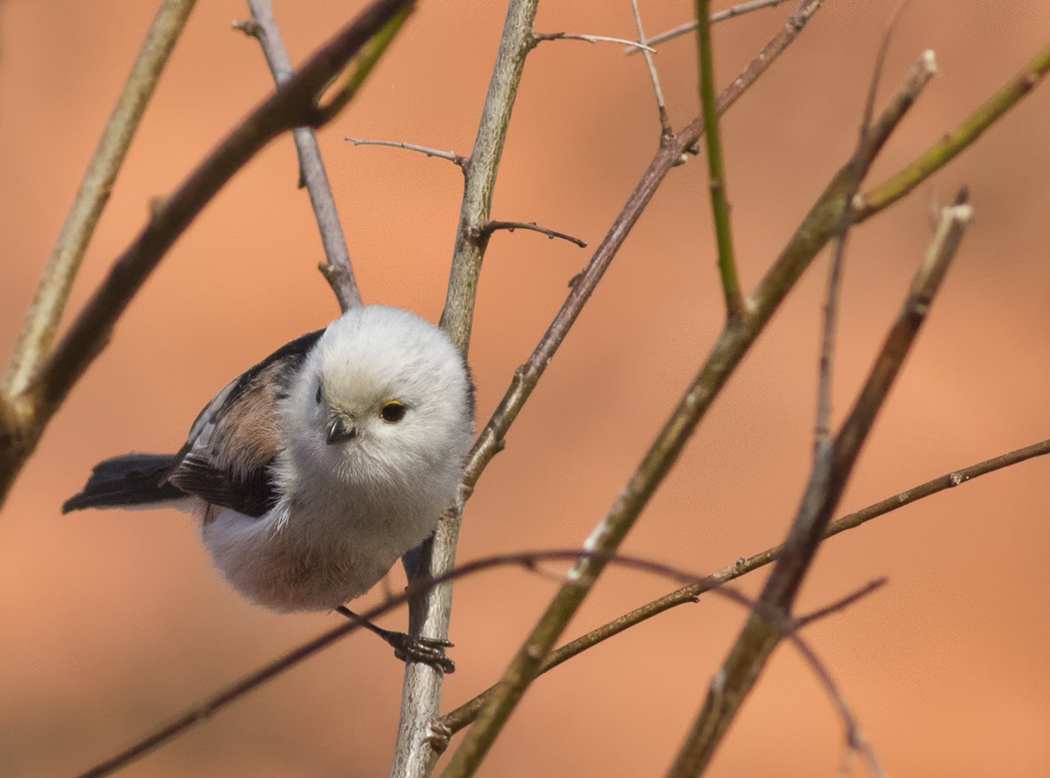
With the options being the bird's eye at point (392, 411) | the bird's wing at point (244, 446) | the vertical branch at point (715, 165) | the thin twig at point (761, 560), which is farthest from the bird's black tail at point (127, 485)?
the vertical branch at point (715, 165)

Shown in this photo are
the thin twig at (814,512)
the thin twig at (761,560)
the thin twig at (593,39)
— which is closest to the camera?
the thin twig at (814,512)

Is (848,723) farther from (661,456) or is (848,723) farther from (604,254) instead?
(604,254)

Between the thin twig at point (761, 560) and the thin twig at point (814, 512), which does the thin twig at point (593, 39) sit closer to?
the thin twig at point (761, 560)

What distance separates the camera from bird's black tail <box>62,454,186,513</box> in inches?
51.0

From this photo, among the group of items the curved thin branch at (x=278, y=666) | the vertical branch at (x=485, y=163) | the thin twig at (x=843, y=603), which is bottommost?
the curved thin branch at (x=278, y=666)

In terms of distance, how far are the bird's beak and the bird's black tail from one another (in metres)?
0.46

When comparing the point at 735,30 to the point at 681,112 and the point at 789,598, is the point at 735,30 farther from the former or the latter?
the point at 789,598

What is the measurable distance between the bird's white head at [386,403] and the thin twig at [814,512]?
667 millimetres

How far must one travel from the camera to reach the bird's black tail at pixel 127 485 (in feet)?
4.25

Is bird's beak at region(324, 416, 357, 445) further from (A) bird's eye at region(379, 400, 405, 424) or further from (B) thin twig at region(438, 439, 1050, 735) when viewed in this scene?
(B) thin twig at region(438, 439, 1050, 735)

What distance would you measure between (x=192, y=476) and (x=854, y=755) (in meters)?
1.04

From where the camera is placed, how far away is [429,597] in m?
0.85

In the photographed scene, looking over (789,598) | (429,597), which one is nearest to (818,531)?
(789,598)

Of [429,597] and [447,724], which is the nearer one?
[447,724]
